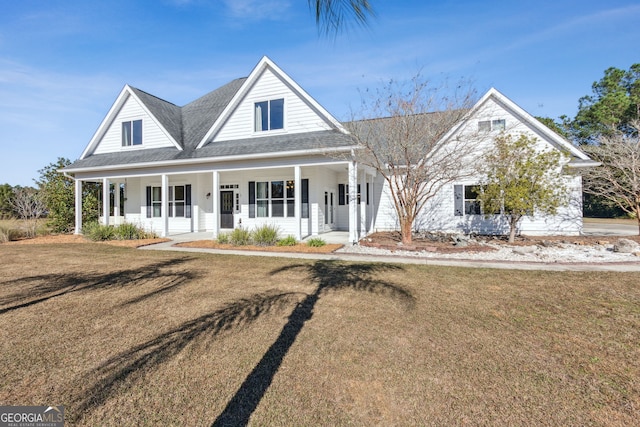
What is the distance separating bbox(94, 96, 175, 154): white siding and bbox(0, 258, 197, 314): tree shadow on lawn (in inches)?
407

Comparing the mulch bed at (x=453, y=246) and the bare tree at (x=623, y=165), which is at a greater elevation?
the bare tree at (x=623, y=165)

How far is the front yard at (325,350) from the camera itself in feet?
8.14

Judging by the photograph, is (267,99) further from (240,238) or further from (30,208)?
(30,208)

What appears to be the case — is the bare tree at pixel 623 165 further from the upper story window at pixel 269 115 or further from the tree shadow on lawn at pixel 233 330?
the upper story window at pixel 269 115

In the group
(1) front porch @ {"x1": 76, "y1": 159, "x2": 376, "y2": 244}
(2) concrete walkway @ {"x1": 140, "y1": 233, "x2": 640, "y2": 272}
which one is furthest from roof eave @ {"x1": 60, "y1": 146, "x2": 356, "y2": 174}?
(2) concrete walkway @ {"x1": 140, "y1": 233, "x2": 640, "y2": 272}

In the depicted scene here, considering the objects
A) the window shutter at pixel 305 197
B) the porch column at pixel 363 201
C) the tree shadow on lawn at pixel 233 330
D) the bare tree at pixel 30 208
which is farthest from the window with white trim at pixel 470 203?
the bare tree at pixel 30 208

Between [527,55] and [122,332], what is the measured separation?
18062mm

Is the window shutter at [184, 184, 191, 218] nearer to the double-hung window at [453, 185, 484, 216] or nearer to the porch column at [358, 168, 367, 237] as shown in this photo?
the porch column at [358, 168, 367, 237]

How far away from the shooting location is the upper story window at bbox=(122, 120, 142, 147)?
16.6 m

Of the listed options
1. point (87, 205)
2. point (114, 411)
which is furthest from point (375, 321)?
point (87, 205)

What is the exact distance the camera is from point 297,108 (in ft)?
44.2

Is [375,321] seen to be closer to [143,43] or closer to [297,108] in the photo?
[297,108]

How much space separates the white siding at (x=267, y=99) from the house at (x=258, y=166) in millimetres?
47

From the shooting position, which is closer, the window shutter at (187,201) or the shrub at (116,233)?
the shrub at (116,233)
